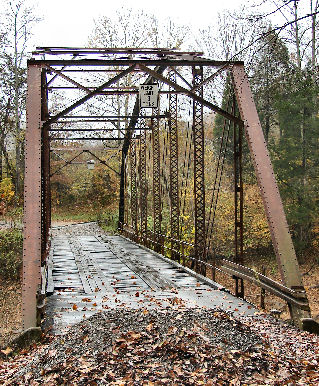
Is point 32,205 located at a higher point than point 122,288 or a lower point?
higher

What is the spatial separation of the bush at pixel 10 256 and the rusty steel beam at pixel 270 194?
12.8 meters

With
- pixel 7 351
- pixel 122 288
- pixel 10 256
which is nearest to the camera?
pixel 7 351

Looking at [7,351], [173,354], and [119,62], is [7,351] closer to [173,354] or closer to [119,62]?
[173,354]

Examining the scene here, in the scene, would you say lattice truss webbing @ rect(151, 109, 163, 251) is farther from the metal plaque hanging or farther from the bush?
the bush

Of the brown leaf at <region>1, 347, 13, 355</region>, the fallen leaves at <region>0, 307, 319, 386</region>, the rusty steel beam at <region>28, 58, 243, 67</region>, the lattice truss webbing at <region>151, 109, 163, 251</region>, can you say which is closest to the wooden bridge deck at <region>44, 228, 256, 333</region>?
the brown leaf at <region>1, 347, 13, 355</region>

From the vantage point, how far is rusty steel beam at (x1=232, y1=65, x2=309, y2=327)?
7355mm

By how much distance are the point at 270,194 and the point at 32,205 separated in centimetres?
375

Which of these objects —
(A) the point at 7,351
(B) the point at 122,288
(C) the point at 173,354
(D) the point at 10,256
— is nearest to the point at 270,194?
(C) the point at 173,354

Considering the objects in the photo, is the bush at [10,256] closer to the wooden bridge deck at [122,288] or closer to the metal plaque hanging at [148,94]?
the wooden bridge deck at [122,288]

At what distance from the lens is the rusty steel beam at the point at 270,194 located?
290 inches

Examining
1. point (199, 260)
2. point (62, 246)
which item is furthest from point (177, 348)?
point (62, 246)

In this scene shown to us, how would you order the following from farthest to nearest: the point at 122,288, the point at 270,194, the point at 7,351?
the point at 122,288, the point at 270,194, the point at 7,351

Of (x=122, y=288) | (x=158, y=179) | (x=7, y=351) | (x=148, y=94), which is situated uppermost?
(x=148, y=94)

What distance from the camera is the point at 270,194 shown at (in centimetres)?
797
